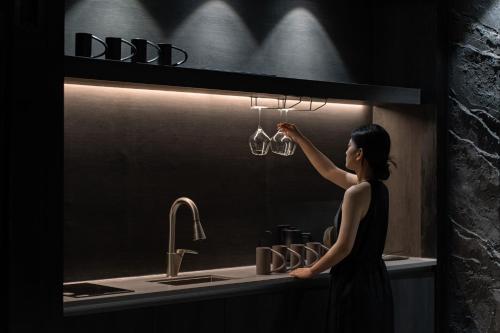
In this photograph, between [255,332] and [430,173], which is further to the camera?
[430,173]

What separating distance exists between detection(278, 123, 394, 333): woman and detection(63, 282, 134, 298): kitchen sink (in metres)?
0.94

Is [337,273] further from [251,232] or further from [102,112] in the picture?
[102,112]

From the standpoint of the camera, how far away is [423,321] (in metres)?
4.64

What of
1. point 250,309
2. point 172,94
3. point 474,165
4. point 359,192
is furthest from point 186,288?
point 474,165

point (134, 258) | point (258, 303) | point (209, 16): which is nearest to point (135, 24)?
point (209, 16)

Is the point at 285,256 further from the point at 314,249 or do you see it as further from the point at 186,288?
the point at 186,288

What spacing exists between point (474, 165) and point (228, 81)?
1627 millimetres

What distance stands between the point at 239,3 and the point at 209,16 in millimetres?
224

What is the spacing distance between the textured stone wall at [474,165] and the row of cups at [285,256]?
0.91 m

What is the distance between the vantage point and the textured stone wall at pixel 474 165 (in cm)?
472

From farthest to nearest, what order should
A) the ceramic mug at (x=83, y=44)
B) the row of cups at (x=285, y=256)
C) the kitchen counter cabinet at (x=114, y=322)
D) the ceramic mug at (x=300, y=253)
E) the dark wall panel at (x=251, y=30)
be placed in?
the ceramic mug at (x=300, y=253) → the row of cups at (x=285, y=256) → the dark wall panel at (x=251, y=30) → the ceramic mug at (x=83, y=44) → the kitchen counter cabinet at (x=114, y=322)

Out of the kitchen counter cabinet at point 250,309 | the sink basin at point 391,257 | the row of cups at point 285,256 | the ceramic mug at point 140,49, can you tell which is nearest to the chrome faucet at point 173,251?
the kitchen counter cabinet at point 250,309

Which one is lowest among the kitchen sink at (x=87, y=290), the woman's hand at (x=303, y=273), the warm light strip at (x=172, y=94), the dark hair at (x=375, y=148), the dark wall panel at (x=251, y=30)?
the kitchen sink at (x=87, y=290)

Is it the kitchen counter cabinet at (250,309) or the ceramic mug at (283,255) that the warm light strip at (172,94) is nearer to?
the ceramic mug at (283,255)
